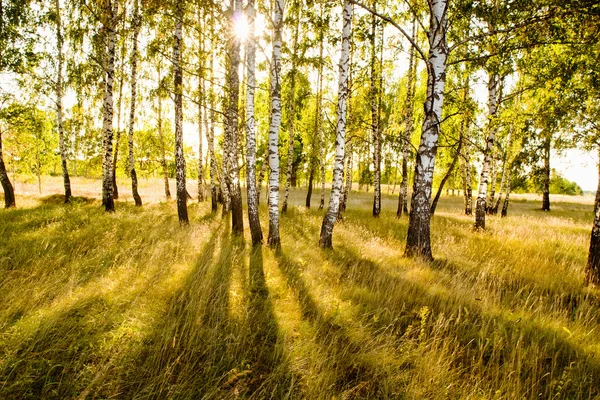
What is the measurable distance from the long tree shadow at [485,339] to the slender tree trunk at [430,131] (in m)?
2.07

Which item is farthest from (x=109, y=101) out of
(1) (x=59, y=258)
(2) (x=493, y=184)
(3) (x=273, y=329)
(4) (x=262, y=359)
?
(2) (x=493, y=184)

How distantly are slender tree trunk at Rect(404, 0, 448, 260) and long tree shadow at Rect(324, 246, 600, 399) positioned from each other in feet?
6.79

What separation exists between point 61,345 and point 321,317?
273cm

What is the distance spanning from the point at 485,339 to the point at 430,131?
14.7 ft

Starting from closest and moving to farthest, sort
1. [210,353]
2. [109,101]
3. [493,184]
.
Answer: [210,353]
[109,101]
[493,184]

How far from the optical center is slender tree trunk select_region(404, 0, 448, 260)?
614 cm

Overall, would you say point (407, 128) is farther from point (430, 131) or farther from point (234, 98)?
point (234, 98)

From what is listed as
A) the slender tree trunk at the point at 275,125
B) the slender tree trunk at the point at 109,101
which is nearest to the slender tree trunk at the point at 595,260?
the slender tree trunk at the point at 275,125

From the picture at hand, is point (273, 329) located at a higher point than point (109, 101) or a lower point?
lower

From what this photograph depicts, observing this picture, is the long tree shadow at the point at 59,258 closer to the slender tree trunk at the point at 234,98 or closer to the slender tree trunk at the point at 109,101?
the slender tree trunk at the point at 234,98

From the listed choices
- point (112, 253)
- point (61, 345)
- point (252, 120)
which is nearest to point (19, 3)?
point (252, 120)

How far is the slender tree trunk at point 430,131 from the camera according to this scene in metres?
6.14

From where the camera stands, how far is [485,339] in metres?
3.43

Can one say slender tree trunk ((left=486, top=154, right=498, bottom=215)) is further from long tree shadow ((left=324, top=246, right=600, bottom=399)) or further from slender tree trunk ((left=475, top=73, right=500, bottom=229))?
long tree shadow ((left=324, top=246, right=600, bottom=399))
